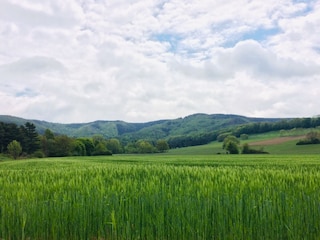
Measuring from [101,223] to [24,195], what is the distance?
81.7 inches

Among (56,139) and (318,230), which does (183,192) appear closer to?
(318,230)

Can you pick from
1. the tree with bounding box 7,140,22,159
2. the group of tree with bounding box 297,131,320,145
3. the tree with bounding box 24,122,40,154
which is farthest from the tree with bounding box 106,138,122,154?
the group of tree with bounding box 297,131,320,145

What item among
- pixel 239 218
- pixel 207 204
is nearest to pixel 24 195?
pixel 207 204

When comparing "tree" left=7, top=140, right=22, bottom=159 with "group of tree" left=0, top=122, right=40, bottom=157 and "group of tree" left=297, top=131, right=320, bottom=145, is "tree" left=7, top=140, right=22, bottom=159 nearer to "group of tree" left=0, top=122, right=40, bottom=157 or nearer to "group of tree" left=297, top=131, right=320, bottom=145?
"group of tree" left=0, top=122, right=40, bottom=157

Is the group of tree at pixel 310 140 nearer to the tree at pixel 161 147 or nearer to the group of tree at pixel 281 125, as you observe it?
the group of tree at pixel 281 125

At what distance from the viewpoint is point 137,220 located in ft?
15.3

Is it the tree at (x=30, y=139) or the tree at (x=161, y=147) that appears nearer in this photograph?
the tree at (x=30, y=139)

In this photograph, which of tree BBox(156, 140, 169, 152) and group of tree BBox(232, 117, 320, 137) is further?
tree BBox(156, 140, 169, 152)

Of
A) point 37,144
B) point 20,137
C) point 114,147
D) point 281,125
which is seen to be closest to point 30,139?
point 37,144

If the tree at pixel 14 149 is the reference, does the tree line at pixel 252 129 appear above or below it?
above

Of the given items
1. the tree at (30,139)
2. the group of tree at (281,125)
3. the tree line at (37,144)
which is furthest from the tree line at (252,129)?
the tree at (30,139)

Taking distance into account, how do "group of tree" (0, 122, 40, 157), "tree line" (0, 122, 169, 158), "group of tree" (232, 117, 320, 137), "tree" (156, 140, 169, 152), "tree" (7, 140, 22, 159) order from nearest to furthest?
"tree" (7, 140, 22, 159), "tree line" (0, 122, 169, 158), "group of tree" (0, 122, 40, 157), "group of tree" (232, 117, 320, 137), "tree" (156, 140, 169, 152)

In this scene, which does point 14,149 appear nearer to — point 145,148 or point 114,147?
point 145,148

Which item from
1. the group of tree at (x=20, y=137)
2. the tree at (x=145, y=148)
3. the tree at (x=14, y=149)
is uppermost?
the group of tree at (x=20, y=137)
